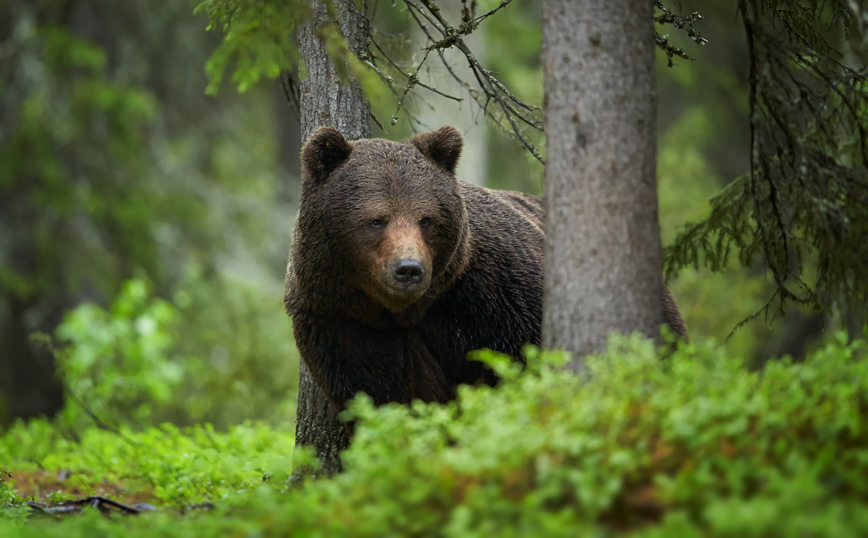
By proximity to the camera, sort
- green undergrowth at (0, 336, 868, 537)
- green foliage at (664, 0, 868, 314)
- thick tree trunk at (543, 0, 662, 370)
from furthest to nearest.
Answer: green foliage at (664, 0, 868, 314) < thick tree trunk at (543, 0, 662, 370) < green undergrowth at (0, 336, 868, 537)

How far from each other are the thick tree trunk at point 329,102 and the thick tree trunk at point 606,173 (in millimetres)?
2269

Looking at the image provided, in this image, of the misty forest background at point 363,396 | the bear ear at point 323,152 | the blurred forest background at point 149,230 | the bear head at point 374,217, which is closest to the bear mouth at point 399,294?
the bear head at point 374,217

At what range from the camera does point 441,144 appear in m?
5.33

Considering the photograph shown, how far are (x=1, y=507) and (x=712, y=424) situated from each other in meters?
3.75

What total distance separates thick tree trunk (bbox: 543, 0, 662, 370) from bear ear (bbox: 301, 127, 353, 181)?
5.44 feet

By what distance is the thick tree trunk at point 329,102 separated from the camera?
5.77m

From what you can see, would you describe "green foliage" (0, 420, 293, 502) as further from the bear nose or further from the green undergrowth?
the green undergrowth

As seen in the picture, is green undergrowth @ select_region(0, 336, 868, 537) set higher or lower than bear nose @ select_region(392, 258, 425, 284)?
lower

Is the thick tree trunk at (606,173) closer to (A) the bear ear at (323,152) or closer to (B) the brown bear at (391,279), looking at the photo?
(B) the brown bear at (391,279)

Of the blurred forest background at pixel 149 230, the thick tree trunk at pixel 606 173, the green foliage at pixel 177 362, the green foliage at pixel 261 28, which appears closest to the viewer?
the thick tree trunk at pixel 606 173

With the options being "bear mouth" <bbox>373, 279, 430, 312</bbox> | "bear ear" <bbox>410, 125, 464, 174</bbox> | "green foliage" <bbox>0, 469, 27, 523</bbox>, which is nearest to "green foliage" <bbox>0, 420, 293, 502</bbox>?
"green foliage" <bbox>0, 469, 27, 523</bbox>

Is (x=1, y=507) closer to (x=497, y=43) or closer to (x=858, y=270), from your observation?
(x=858, y=270)

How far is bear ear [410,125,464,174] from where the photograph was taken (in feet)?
17.5

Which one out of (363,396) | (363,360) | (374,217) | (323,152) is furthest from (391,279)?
(363,396)
